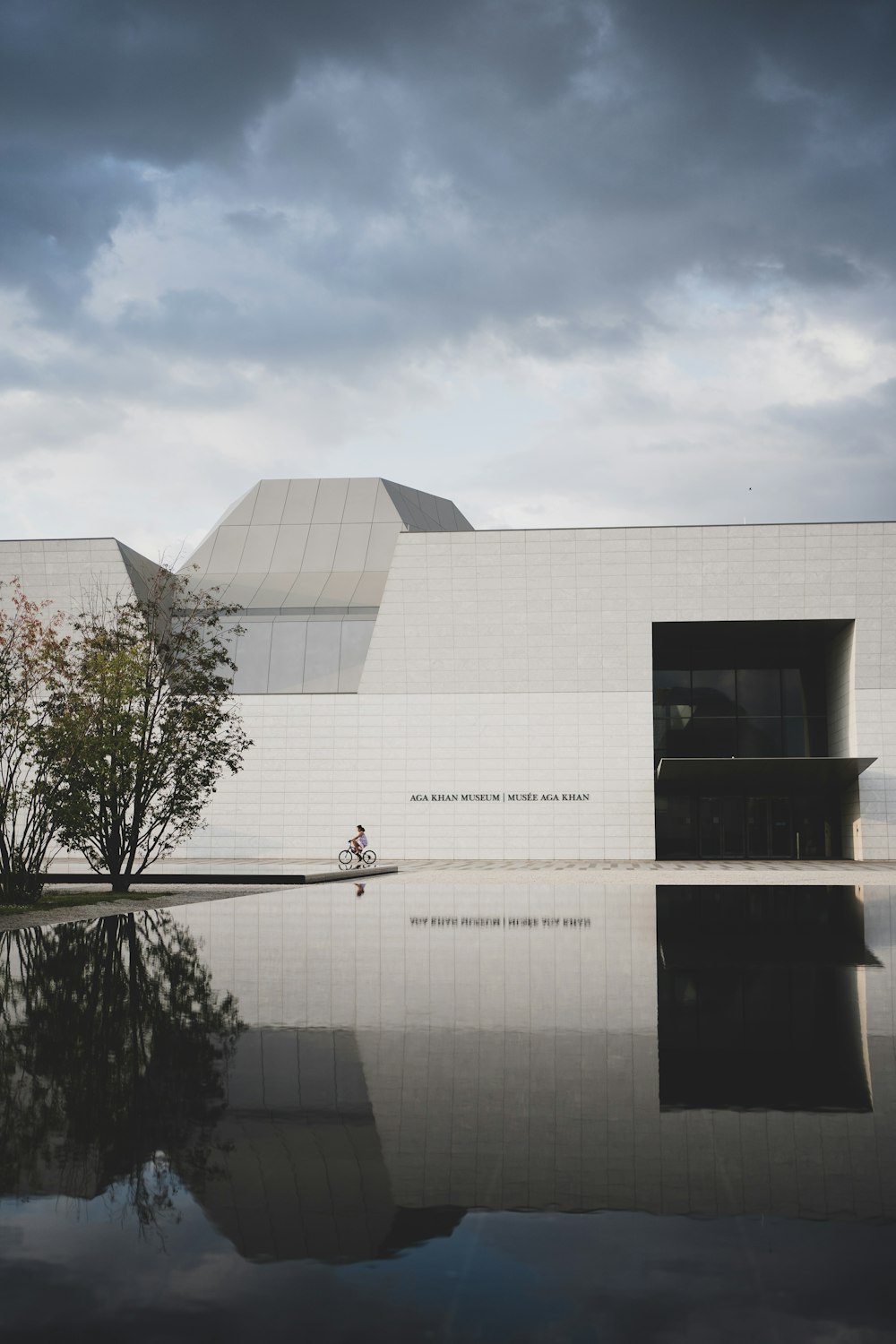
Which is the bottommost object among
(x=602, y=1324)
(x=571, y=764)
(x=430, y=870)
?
(x=602, y=1324)

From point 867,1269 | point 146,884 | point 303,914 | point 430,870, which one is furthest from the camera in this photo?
point 430,870

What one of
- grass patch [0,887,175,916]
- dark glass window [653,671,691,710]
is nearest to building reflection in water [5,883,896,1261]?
grass patch [0,887,175,916]

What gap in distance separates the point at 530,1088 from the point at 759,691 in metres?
41.1

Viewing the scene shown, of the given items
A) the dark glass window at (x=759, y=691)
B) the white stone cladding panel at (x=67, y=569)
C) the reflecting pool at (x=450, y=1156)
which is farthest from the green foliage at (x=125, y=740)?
the dark glass window at (x=759, y=691)

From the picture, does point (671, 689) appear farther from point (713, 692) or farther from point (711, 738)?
point (711, 738)

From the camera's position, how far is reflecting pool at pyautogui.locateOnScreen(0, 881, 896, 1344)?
10.8ft

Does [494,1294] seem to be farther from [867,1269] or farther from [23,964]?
[23,964]

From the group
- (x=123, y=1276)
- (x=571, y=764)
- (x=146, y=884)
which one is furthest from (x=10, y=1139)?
(x=571, y=764)

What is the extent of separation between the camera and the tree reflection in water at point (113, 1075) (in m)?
4.55

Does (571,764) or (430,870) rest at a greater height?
(571,764)

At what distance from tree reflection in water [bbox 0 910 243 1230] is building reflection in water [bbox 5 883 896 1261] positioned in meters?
0.09

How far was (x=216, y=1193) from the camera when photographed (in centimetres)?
427

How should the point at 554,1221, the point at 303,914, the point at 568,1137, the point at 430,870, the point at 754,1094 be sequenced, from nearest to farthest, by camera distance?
the point at 554,1221, the point at 568,1137, the point at 754,1094, the point at 303,914, the point at 430,870

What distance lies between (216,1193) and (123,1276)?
0.79 m
